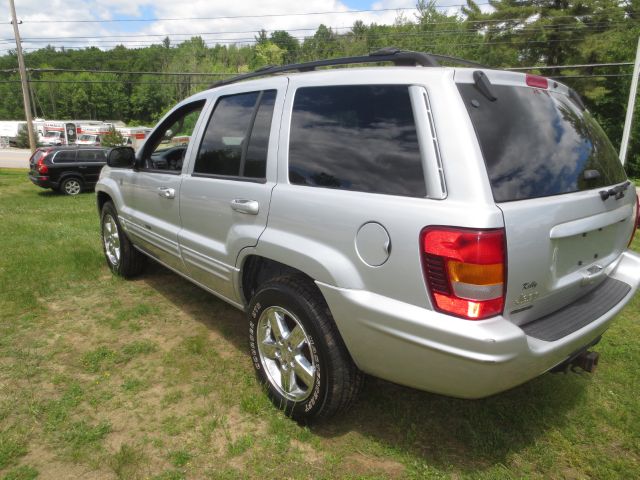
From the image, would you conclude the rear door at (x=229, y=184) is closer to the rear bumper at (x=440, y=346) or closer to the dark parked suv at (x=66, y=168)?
the rear bumper at (x=440, y=346)

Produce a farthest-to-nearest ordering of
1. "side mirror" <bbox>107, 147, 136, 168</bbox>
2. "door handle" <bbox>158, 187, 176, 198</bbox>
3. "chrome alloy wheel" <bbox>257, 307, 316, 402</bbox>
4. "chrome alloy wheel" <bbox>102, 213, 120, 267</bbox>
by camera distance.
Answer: "chrome alloy wheel" <bbox>102, 213, 120, 267</bbox>, "side mirror" <bbox>107, 147, 136, 168</bbox>, "door handle" <bbox>158, 187, 176, 198</bbox>, "chrome alloy wheel" <bbox>257, 307, 316, 402</bbox>

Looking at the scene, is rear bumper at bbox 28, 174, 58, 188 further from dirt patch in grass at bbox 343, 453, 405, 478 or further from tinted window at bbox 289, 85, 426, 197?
dirt patch in grass at bbox 343, 453, 405, 478

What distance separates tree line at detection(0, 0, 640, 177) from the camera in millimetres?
25234

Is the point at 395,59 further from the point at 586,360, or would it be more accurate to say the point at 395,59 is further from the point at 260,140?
the point at 586,360

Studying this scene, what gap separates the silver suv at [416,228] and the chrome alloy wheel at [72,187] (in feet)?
43.2

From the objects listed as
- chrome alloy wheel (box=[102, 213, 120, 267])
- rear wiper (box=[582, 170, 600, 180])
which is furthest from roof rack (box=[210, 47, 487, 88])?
chrome alloy wheel (box=[102, 213, 120, 267])

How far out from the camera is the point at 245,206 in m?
2.67

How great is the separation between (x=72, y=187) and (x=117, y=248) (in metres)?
10.8

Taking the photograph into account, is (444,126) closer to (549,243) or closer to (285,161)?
(549,243)

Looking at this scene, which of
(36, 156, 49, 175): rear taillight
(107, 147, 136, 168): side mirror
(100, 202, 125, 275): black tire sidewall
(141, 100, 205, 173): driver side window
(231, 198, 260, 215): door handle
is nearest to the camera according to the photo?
(231, 198, 260, 215): door handle

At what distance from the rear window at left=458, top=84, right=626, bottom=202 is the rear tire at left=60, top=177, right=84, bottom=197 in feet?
48.4

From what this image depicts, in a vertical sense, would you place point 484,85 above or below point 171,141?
above

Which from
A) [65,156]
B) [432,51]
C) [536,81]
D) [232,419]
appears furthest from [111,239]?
[432,51]

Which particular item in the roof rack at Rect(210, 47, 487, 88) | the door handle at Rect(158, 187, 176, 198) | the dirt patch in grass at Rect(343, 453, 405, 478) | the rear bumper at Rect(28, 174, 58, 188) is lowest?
the dirt patch in grass at Rect(343, 453, 405, 478)
